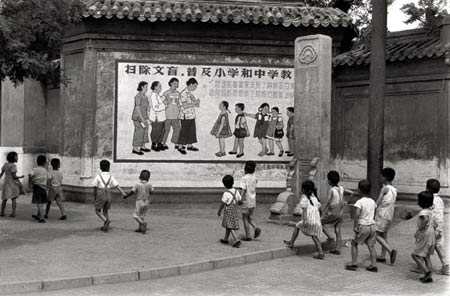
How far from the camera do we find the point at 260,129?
56.6 feet

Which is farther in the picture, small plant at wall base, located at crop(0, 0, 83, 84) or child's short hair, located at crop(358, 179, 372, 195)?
small plant at wall base, located at crop(0, 0, 83, 84)

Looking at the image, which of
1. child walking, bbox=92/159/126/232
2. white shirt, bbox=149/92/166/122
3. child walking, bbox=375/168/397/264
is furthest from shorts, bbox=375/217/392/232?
white shirt, bbox=149/92/166/122

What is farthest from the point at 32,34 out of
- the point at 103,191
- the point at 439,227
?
the point at 439,227

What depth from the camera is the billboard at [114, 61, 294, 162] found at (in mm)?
16531

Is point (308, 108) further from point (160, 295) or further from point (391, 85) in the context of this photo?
point (160, 295)

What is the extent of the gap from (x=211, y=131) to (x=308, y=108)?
393cm

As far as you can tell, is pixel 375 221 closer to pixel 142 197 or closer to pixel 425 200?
pixel 425 200

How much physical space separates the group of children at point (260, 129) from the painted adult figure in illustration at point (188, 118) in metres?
0.59

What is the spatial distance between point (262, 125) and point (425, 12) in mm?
6064

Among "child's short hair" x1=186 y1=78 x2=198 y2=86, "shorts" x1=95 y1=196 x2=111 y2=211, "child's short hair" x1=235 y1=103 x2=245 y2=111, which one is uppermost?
"child's short hair" x1=186 y1=78 x2=198 y2=86

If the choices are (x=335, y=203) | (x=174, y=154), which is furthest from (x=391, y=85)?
(x=335, y=203)

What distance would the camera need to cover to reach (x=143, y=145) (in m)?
16.6

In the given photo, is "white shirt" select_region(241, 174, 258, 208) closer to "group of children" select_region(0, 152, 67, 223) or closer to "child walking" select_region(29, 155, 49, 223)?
"group of children" select_region(0, 152, 67, 223)

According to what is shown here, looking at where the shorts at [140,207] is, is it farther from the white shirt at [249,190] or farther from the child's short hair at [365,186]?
the child's short hair at [365,186]
